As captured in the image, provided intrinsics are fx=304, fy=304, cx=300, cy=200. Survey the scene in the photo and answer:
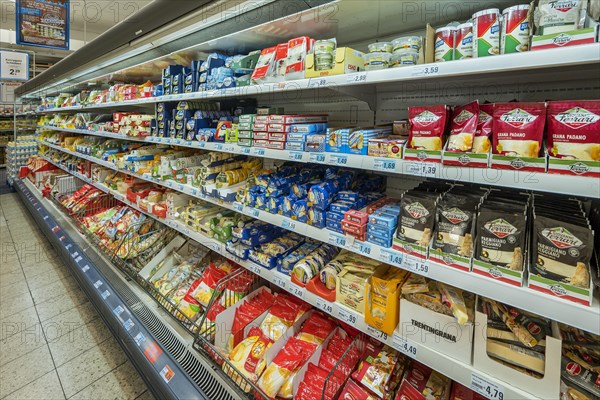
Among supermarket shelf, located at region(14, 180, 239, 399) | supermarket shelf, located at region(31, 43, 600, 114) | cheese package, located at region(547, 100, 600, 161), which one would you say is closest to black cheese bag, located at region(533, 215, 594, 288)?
cheese package, located at region(547, 100, 600, 161)

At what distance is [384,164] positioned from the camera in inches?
39.1

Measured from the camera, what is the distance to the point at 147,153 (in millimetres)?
2623

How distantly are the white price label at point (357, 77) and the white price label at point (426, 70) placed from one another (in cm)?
17

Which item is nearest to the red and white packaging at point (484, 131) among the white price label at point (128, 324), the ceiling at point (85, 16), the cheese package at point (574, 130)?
the cheese package at point (574, 130)

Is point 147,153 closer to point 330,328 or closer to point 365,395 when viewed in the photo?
point 330,328

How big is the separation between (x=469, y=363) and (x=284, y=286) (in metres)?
0.76

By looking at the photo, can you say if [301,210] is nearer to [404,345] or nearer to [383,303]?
[383,303]

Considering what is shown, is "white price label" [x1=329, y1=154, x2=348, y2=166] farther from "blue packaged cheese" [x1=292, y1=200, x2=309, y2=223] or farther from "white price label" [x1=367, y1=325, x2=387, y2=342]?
"white price label" [x1=367, y1=325, x2=387, y2=342]

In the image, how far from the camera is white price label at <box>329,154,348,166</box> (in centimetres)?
110

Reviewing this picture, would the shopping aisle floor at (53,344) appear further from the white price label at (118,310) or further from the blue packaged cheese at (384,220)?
the blue packaged cheese at (384,220)

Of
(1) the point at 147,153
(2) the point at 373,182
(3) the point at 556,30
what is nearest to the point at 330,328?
(2) the point at 373,182

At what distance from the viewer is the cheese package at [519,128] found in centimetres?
74

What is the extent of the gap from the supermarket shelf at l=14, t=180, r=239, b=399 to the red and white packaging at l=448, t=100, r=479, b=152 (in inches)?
51.2

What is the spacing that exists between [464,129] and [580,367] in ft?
2.30
